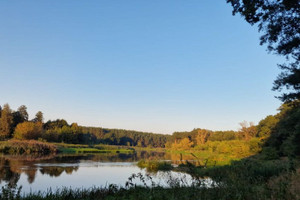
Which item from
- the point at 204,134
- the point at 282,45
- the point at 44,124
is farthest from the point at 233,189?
the point at 204,134

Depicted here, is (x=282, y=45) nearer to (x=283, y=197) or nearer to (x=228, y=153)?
(x=283, y=197)

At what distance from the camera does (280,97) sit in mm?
11758

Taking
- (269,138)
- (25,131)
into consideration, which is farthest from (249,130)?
(25,131)

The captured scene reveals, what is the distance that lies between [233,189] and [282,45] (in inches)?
311

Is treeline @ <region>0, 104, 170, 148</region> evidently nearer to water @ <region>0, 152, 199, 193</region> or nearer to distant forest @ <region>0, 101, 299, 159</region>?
distant forest @ <region>0, 101, 299, 159</region>

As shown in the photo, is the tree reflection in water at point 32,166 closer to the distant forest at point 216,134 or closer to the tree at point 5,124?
the distant forest at point 216,134

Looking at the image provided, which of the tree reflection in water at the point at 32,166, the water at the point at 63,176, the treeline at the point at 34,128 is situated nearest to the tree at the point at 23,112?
the treeline at the point at 34,128

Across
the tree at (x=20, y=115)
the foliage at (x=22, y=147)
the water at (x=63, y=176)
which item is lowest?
the water at (x=63, y=176)

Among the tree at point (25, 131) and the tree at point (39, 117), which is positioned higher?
the tree at point (39, 117)

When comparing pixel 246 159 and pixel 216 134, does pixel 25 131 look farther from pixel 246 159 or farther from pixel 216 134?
pixel 216 134

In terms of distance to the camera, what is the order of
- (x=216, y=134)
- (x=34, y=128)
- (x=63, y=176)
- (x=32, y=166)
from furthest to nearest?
(x=216, y=134)
(x=34, y=128)
(x=32, y=166)
(x=63, y=176)

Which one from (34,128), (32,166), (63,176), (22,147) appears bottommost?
(63,176)

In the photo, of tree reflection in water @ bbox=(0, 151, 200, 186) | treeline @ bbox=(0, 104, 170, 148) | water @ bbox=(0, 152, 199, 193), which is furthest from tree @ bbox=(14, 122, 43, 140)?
water @ bbox=(0, 152, 199, 193)

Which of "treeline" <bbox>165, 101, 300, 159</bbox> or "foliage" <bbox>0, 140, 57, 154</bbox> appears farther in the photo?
"foliage" <bbox>0, 140, 57, 154</bbox>
